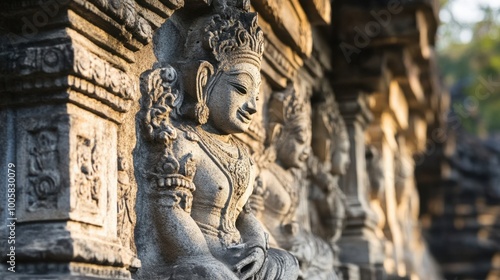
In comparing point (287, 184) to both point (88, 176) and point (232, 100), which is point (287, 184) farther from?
point (88, 176)

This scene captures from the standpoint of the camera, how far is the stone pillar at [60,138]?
3.35 m

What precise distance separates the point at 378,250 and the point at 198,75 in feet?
15.2

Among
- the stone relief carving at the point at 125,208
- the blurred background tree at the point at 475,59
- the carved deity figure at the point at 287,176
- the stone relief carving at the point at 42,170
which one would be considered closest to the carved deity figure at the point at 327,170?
the carved deity figure at the point at 287,176

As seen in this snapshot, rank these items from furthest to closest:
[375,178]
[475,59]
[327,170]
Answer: [475,59] < [375,178] < [327,170]

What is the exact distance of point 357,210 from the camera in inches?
329

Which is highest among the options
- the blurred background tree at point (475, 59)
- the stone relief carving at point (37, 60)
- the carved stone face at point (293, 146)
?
the blurred background tree at point (475, 59)

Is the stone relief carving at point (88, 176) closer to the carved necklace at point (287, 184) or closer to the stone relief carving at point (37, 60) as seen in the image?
the stone relief carving at point (37, 60)

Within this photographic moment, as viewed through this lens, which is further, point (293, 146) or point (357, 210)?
point (357, 210)

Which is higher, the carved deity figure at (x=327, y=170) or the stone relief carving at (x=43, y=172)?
the carved deity figure at (x=327, y=170)

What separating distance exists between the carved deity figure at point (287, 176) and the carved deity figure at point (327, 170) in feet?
2.98

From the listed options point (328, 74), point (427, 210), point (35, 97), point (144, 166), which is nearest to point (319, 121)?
point (328, 74)

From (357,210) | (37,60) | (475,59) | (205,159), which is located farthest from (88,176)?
(475,59)

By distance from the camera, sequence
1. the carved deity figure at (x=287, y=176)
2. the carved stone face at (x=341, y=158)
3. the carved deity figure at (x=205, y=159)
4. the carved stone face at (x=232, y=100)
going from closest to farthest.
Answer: the carved deity figure at (x=205, y=159), the carved stone face at (x=232, y=100), the carved deity figure at (x=287, y=176), the carved stone face at (x=341, y=158)

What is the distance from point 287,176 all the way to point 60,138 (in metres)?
2.90
